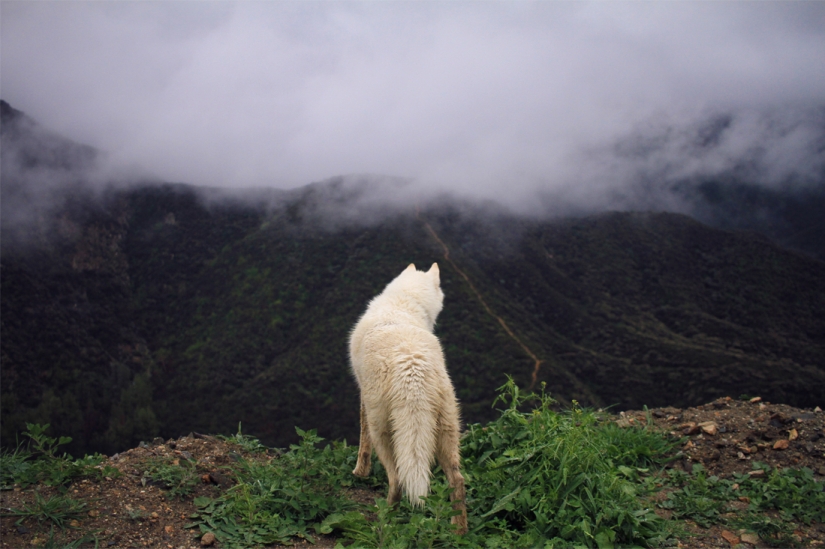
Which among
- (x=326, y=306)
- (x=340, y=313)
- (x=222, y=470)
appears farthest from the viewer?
(x=326, y=306)

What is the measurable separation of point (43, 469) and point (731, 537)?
6.87 metres

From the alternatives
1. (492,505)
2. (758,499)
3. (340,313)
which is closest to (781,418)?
(758,499)

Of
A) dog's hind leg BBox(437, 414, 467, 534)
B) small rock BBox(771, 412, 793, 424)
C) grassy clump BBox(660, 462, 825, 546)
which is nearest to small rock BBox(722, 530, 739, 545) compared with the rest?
grassy clump BBox(660, 462, 825, 546)

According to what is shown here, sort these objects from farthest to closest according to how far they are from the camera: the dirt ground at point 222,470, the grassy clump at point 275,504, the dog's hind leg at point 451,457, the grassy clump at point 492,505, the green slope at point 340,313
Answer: the green slope at point 340,313 → the dog's hind leg at point 451,457 → the grassy clump at point 275,504 → the dirt ground at point 222,470 → the grassy clump at point 492,505

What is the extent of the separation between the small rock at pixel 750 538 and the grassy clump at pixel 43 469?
245 inches

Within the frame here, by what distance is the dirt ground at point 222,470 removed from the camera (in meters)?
4.45

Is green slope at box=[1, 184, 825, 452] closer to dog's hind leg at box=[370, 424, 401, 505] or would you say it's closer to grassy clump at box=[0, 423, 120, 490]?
dog's hind leg at box=[370, 424, 401, 505]

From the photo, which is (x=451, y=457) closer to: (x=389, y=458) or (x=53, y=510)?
(x=389, y=458)

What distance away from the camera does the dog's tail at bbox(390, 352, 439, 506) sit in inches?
181

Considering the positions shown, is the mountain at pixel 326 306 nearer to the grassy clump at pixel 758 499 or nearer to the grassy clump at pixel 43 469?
the grassy clump at pixel 758 499

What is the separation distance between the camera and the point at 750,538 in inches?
182

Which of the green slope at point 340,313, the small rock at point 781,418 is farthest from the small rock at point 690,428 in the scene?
the green slope at point 340,313

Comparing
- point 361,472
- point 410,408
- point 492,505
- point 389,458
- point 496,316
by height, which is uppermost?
point 410,408

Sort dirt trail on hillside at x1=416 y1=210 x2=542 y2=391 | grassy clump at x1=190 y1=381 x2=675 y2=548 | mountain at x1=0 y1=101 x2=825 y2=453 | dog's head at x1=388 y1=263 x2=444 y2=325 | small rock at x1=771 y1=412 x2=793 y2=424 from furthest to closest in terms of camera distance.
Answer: dirt trail on hillside at x1=416 y1=210 x2=542 y2=391, mountain at x1=0 y1=101 x2=825 y2=453, dog's head at x1=388 y1=263 x2=444 y2=325, small rock at x1=771 y1=412 x2=793 y2=424, grassy clump at x1=190 y1=381 x2=675 y2=548
